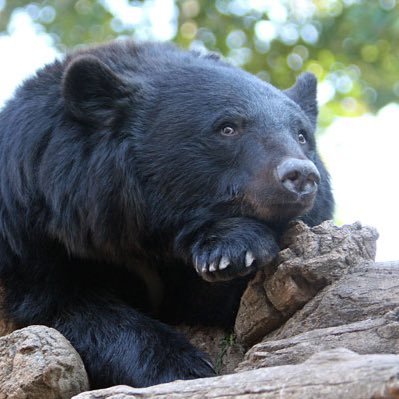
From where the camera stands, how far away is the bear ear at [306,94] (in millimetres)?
5273

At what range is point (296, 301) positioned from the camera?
13.4ft

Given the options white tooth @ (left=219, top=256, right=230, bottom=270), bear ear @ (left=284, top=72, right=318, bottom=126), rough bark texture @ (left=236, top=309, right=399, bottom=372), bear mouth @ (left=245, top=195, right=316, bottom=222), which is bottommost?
rough bark texture @ (left=236, top=309, right=399, bottom=372)

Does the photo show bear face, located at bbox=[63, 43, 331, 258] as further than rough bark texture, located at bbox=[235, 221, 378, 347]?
Yes

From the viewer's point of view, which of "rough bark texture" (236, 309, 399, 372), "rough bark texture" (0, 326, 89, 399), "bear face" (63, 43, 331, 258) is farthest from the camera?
"bear face" (63, 43, 331, 258)

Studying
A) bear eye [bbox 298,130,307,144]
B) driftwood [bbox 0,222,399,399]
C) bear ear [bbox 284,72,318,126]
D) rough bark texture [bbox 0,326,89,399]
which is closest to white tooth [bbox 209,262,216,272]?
driftwood [bbox 0,222,399,399]

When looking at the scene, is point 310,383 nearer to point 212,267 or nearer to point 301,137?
point 212,267

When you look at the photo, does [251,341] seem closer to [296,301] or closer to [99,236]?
[296,301]

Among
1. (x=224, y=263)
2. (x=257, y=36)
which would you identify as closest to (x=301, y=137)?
(x=224, y=263)

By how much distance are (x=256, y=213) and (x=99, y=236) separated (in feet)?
Answer: 2.77

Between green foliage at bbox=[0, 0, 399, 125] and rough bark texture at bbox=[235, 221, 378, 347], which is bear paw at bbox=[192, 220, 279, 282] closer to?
rough bark texture at bbox=[235, 221, 378, 347]

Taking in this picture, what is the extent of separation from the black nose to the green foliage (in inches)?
285

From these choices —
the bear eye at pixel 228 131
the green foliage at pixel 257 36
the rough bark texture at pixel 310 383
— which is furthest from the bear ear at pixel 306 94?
the green foliage at pixel 257 36

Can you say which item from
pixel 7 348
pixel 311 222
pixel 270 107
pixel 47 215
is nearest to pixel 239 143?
pixel 270 107

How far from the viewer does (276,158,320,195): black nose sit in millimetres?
4020
